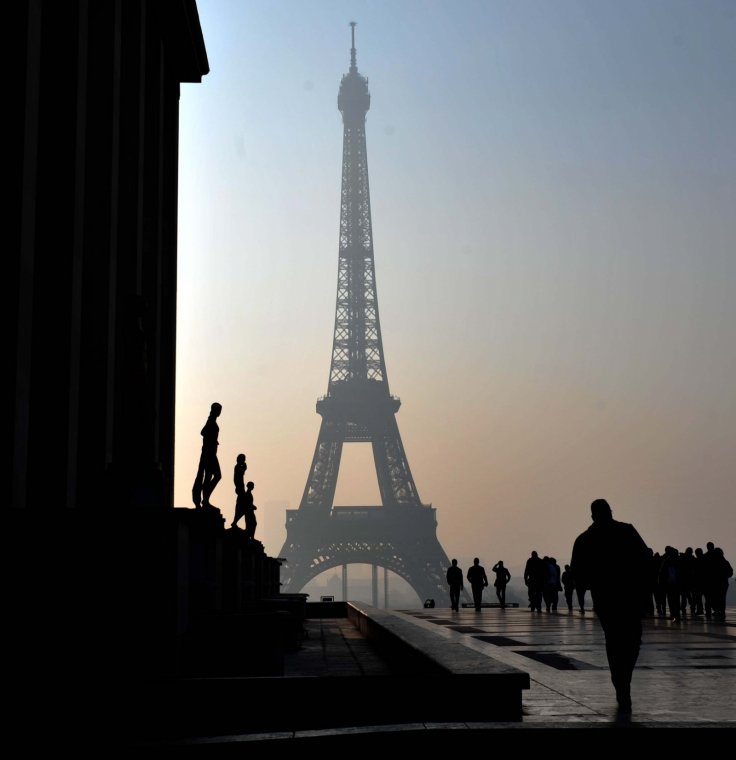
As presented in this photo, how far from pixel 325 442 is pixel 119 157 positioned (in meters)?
63.0

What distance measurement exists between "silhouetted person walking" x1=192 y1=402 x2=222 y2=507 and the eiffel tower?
192 ft

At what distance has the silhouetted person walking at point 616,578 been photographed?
8.36 meters

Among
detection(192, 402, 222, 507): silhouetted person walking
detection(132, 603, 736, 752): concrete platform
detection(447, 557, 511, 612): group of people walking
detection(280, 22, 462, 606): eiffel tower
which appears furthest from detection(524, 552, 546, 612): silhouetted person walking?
detection(280, 22, 462, 606): eiffel tower

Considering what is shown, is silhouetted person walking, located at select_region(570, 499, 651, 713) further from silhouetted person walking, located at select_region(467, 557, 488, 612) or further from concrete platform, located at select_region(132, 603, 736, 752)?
silhouetted person walking, located at select_region(467, 557, 488, 612)

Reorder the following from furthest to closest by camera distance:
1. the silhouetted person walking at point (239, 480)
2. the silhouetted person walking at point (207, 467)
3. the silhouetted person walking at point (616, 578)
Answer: the silhouetted person walking at point (239, 480) < the silhouetted person walking at point (207, 467) < the silhouetted person walking at point (616, 578)

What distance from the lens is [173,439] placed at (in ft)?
96.2

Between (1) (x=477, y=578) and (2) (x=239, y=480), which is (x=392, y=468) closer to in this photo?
(1) (x=477, y=578)

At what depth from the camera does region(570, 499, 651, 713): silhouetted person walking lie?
8.36 meters

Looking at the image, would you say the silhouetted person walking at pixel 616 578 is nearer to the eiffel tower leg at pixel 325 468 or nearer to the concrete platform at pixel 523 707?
the concrete platform at pixel 523 707

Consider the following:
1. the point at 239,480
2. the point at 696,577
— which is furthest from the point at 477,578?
the point at 239,480

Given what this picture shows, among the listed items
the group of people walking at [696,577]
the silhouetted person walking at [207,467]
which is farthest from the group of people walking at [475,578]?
the silhouetted person walking at [207,467]

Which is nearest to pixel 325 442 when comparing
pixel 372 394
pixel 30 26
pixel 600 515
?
pixel 372 394

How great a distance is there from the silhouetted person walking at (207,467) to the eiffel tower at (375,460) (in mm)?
58564

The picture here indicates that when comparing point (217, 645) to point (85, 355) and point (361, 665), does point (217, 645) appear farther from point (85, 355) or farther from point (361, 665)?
point (85, 355)
